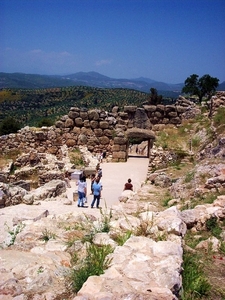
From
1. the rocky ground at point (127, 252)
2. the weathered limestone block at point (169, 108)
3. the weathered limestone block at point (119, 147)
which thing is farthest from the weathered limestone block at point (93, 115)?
the rocky ground at point (127, 252)

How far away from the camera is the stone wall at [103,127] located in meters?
20.3

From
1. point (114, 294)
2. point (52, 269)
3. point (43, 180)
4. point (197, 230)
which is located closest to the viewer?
point (114, 294)

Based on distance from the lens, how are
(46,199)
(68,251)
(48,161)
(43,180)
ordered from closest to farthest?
(68,251), (46,199), (43,180), (48,161)

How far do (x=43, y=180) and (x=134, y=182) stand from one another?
13.9 feet

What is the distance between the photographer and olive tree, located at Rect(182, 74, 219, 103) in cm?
4756

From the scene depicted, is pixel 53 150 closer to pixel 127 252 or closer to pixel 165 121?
pixel 165 121

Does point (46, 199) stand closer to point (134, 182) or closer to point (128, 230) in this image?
point (134, 182)

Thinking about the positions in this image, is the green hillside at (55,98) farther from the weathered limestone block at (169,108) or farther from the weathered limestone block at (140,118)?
the weathered limestone block at (140,118)

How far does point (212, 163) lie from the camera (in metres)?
10.4

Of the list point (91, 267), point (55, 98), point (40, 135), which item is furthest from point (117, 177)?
point (55, 98)

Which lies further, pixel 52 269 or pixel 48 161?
pixel 48 161

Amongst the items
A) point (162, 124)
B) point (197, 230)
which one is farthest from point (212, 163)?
point (162, 124)

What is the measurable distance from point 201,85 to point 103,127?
32681 millimetres

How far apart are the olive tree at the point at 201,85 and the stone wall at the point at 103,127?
93.1 ft
